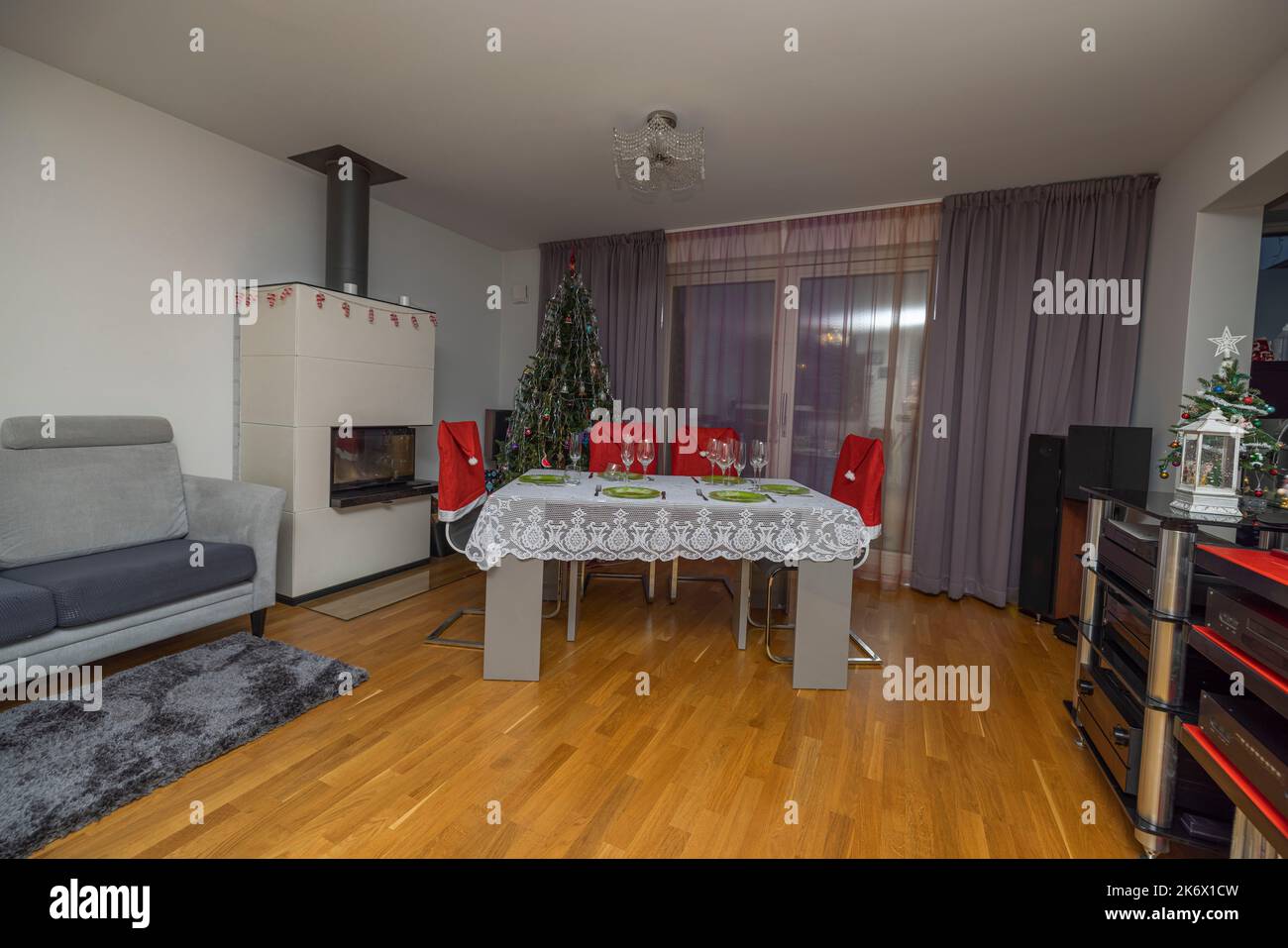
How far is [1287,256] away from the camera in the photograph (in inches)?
153

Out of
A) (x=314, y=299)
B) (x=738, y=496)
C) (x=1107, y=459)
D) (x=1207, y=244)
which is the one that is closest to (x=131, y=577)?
(x=314, y=299)

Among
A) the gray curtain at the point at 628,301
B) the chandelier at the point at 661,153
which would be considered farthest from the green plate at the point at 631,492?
the gray curtain at the point at 628,301

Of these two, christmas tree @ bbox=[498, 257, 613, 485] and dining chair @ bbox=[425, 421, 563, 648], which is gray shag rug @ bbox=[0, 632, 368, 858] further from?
christmas tree @ bbox=[498, 257, 613, 485]

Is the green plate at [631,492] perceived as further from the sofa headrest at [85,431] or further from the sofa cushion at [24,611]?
the sofa headrest at [85,431]

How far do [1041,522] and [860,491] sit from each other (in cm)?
155

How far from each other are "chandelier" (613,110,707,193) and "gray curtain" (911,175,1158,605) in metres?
2.12

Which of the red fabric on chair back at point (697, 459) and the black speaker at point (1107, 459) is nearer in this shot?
the black speaker at point (1107, 459)

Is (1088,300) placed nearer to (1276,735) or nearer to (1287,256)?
(1287,256)

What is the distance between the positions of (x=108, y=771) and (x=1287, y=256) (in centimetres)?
667

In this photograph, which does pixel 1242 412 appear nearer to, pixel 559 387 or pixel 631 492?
pixel 631 492

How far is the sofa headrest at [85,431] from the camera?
2695mm

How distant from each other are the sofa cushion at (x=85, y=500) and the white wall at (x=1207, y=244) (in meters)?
5.36

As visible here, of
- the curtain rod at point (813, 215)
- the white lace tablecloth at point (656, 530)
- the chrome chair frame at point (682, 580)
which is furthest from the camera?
the curtain rod at point (813, 215)
